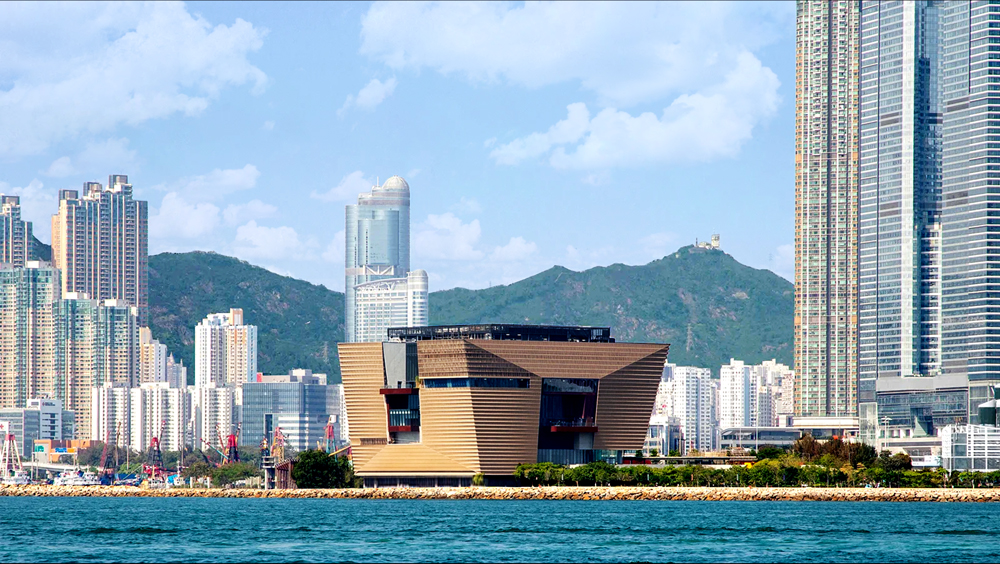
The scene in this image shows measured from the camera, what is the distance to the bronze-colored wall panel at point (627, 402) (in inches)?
7687

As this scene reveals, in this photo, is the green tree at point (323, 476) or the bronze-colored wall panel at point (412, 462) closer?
the bronze-colored wall panel at point (412, 462)

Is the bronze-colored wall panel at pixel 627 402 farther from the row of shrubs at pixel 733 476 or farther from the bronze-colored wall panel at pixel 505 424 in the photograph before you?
the bronze-colored wall panel at pixel 505 424

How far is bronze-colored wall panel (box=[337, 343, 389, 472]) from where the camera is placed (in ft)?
642

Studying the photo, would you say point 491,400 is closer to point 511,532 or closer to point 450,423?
point 450,423

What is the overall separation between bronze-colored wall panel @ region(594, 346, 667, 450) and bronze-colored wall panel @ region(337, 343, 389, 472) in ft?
79.2

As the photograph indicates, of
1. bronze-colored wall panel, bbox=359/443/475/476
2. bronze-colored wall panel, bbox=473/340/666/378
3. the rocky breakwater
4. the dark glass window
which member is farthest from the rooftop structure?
the rocky breakwater

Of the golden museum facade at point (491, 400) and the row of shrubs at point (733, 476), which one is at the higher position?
the golden museum facade at point (491, 400)

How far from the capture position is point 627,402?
646 feet

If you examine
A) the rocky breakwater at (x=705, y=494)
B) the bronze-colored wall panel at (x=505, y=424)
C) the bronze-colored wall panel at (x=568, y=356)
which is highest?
the bronze-colored wall panel at (x=568, y=356)

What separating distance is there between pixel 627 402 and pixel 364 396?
2920cm

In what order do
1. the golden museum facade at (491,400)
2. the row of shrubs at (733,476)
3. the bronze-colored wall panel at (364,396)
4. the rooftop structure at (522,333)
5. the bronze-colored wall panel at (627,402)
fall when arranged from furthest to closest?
the rooftop structure at (522,333), the bronze-colored wall panel at (364,396), the bronze-colored wall panel at (627,402), the golden museum facade at (491,400), the row of shrubs at (733,476)

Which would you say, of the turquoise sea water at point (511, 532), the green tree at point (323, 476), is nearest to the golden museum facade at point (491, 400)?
the green tree at point (323, 476)

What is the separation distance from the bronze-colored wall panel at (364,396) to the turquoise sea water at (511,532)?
31277mm

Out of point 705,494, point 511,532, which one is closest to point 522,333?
point 705,494
